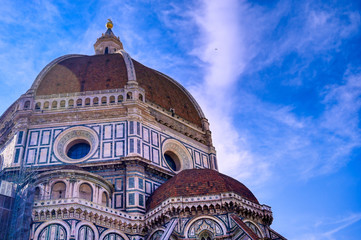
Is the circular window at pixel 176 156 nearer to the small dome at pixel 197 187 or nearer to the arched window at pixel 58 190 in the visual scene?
the small dome at pixel 197 187

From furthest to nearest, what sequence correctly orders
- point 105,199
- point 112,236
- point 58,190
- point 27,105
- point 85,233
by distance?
point 27,105
point 105,199
point 58,190
point 112,236
point 85,233

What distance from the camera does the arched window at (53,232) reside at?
61.6 feet

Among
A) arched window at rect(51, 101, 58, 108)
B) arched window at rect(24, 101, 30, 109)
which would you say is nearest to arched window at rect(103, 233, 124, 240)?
arched window at rect(51, 101, 58, 108)

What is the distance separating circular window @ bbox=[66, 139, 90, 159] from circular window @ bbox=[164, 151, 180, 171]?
536cm

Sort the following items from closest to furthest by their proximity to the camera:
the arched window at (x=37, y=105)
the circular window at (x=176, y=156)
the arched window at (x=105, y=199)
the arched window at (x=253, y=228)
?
the arched window at (x=253, y=228), the arched window at (x=105, y=199), the arched window at (x=37, y=105), the circular window at (x=176, y=156)

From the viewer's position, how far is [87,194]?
837 inches

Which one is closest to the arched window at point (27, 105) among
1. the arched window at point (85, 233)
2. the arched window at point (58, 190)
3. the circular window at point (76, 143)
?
the circular window at point (76, 143)

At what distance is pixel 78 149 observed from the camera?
25.9 metres

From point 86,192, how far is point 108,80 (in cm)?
1036

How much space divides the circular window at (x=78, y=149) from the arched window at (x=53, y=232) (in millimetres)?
6865

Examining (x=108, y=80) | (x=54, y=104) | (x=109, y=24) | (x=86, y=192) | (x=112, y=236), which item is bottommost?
(x=112, y=236)

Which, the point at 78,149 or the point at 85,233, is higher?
the point at 78,149

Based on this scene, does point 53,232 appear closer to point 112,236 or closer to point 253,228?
point 112,236

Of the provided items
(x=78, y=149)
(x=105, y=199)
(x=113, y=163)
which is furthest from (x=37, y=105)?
(x=105, y=199)
